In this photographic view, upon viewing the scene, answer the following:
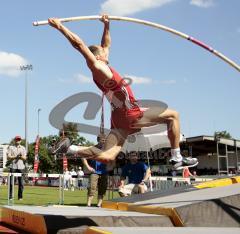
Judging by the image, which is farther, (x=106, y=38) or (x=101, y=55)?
(x=106, y=38)

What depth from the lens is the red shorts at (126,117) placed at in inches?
217

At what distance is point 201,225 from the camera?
5.13 m

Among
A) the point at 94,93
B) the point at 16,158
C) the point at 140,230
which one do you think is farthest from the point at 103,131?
the point at 16,158

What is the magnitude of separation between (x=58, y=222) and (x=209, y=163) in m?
31.8

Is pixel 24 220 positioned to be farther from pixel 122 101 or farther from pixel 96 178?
pixel 96 178

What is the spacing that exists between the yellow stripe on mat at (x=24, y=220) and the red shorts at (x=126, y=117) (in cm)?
143

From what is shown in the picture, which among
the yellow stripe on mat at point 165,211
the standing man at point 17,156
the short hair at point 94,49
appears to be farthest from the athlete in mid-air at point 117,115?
the standing man at point 17,156

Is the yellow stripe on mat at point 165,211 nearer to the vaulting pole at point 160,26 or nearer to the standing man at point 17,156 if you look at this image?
the vaulting pole at point 160,26

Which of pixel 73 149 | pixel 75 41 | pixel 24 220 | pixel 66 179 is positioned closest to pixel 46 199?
pixel 66 179

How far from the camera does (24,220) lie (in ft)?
18.7

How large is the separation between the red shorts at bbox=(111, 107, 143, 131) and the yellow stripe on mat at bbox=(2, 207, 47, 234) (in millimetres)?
1431

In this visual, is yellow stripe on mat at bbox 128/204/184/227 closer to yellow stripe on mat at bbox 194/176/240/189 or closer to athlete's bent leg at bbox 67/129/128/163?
athlete's bent leg at bbox 67/129/128/163

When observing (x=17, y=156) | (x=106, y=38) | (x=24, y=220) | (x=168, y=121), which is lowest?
(x=24, y=220)

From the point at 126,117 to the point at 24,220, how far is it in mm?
1804
